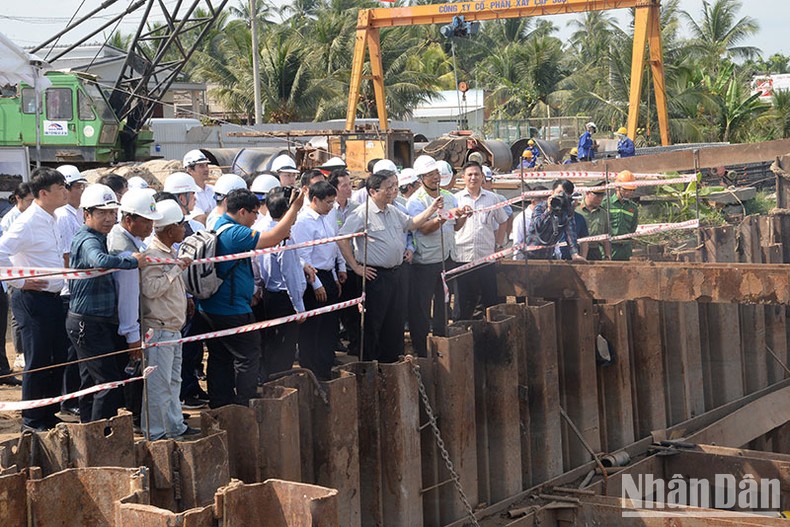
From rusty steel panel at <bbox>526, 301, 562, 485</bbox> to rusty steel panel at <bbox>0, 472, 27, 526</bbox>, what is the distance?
15.4 ft

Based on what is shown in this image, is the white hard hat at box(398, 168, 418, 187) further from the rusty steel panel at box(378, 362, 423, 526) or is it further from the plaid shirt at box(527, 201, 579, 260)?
the rusty steel panel at box(378, 362, 423, 526)

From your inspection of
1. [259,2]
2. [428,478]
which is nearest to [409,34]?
[259,2]

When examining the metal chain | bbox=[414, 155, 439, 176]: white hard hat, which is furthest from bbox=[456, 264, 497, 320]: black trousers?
the metal chain

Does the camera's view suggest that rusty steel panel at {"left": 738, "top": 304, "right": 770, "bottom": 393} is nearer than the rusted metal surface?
No

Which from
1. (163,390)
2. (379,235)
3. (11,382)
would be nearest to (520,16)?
(379,235)

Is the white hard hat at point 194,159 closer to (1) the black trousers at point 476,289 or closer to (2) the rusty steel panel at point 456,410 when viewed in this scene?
(1) the black trousers at point 476,289

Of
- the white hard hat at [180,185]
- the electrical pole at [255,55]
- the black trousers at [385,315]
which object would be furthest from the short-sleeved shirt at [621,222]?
the electrical pole at [255,55]

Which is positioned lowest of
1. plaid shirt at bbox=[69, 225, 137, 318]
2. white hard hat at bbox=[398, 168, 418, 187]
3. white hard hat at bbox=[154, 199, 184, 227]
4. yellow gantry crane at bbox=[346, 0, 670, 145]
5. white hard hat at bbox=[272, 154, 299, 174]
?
plaid shirt at bbox=[69, 225, 137, 318]

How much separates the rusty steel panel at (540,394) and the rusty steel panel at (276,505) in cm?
393

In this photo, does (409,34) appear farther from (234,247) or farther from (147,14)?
(234,247)

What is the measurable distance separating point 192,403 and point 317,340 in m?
1.12

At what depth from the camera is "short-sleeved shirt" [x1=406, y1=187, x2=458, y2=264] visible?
980 cm

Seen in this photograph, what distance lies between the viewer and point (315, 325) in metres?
9.08

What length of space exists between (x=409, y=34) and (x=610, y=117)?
711 inches
